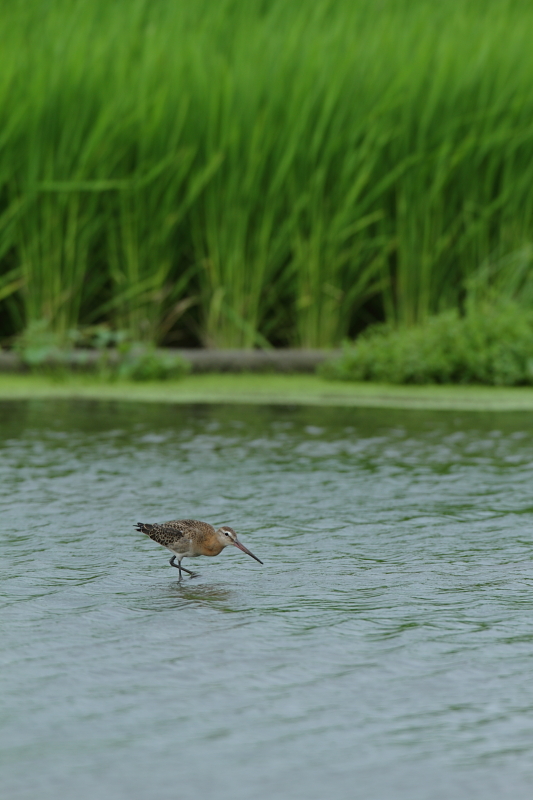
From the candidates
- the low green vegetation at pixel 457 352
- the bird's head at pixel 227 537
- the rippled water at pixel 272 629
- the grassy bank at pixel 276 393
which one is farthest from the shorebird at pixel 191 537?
the low green vegetation at pixel 457 352

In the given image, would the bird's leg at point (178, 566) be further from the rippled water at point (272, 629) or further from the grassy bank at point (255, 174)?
the grassy bank at point (255, 174)

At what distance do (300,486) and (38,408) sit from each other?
3480 mm

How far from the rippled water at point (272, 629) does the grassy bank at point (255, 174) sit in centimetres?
361

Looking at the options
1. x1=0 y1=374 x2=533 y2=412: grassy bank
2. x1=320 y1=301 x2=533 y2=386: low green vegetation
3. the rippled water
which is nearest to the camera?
the rippled water

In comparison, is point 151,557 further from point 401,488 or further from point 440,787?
point 440,787

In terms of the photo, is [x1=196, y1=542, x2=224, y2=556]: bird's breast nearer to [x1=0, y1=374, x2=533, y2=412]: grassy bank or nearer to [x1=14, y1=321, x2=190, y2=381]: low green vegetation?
[x1=0, y1=374, x2=533, y2=412]: grassy bank

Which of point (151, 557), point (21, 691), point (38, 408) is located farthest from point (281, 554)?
→ point (38, 408)

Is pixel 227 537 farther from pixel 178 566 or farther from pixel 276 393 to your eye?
pixel 276 393

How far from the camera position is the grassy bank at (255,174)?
435 inches

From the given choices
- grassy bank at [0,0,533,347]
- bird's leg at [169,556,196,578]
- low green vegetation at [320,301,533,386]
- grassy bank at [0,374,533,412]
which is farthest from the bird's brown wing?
grassy bank at [0,0,533,347]

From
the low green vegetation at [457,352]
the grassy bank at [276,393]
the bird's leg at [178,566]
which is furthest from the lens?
the low green vegetation at [457,352]

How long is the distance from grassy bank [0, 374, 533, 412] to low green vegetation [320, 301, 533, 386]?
15 cm

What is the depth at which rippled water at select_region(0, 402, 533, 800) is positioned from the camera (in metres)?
3.26

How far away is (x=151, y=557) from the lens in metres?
5.46
